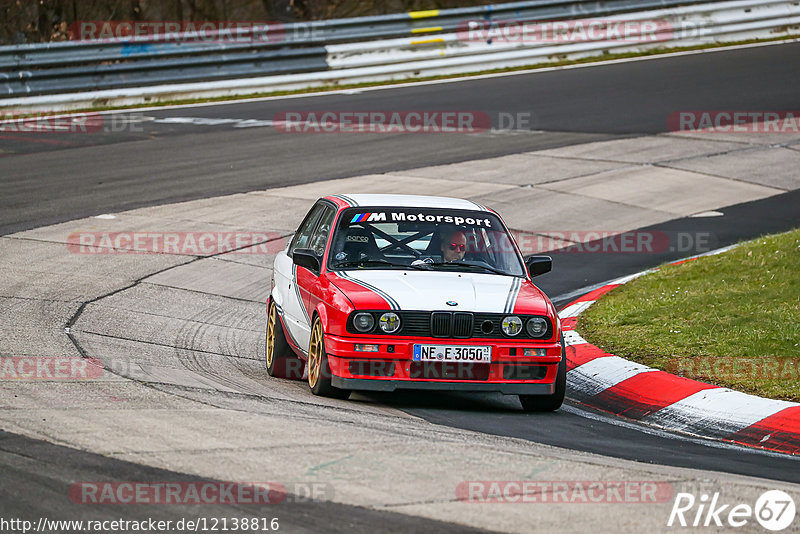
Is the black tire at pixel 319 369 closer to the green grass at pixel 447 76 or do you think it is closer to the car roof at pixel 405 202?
the car roof at pixel 405 202

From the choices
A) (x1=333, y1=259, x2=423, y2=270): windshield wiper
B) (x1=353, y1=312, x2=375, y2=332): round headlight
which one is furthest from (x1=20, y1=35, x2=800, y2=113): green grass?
(x1=353, y1=312, x2=375, y2=332): round headlight

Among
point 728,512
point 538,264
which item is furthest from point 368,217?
point 728,512

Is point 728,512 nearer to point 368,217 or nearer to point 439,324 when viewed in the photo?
point 439,324

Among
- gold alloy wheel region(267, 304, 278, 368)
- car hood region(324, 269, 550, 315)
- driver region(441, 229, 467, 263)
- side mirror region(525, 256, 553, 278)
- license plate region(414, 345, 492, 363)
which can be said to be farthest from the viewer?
gold alloy wheel region(267, 304, 278, 368)

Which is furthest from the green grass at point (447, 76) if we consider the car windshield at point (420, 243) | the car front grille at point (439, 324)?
the car front grille at point (439, 324)

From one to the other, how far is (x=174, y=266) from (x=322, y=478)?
7.65 m

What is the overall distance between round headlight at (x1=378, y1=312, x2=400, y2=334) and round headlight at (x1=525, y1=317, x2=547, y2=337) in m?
0.89

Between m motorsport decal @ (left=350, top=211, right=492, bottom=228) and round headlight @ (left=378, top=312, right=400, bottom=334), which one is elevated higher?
m motorsport decal @ (left=350, top=211, right=492, bottom=228)

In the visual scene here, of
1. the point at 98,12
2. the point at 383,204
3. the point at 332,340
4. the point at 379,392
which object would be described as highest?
the point at 98,12

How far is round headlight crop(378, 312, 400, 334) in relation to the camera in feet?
24.7

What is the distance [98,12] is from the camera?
2953cm

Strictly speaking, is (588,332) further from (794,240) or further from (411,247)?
Answer: (794,240)

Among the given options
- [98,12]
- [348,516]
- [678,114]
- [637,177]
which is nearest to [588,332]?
[348,516]

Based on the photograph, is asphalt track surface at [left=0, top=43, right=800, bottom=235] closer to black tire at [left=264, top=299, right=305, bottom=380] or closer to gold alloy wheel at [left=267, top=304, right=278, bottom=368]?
gold alloy wheel at [left=267, top=304, right=278, bottom=368]
